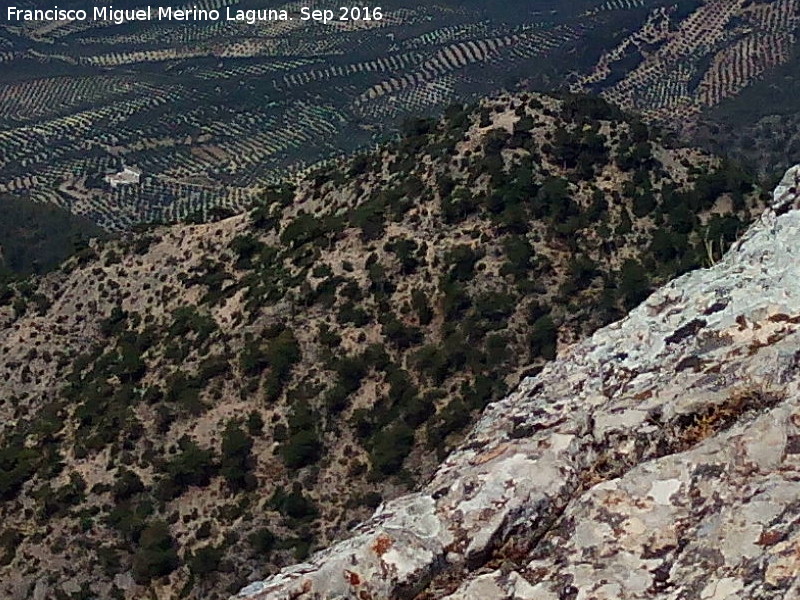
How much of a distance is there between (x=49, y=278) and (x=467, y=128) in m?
24.3

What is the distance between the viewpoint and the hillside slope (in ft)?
116

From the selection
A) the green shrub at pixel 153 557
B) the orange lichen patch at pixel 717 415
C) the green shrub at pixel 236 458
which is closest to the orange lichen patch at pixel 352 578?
the orange lichen patch at pixel 717 415

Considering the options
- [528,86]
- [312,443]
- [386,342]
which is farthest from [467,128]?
[528,86]

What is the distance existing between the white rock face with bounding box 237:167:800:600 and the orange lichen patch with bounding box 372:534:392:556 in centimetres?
3

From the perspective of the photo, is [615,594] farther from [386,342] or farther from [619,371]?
[386,342]

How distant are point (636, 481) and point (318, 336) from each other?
109 feet

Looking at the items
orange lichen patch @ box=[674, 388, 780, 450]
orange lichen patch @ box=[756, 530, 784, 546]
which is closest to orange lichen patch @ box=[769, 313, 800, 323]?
orange lichen patch @ box=[674, 388, 780, 450]

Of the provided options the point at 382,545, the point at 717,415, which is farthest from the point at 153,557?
the point at 717,415

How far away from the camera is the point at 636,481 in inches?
313

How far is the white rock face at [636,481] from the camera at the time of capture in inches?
283

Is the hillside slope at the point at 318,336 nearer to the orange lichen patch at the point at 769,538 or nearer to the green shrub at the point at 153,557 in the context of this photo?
the green shrub at the point at 153,557

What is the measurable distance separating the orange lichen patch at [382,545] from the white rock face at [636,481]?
0.10ft

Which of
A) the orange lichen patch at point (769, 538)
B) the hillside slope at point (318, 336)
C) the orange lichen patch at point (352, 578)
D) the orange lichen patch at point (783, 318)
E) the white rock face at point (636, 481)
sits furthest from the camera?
the hillside slope at point (318, 336)

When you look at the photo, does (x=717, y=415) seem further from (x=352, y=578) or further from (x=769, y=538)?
(x=352, y=578)
